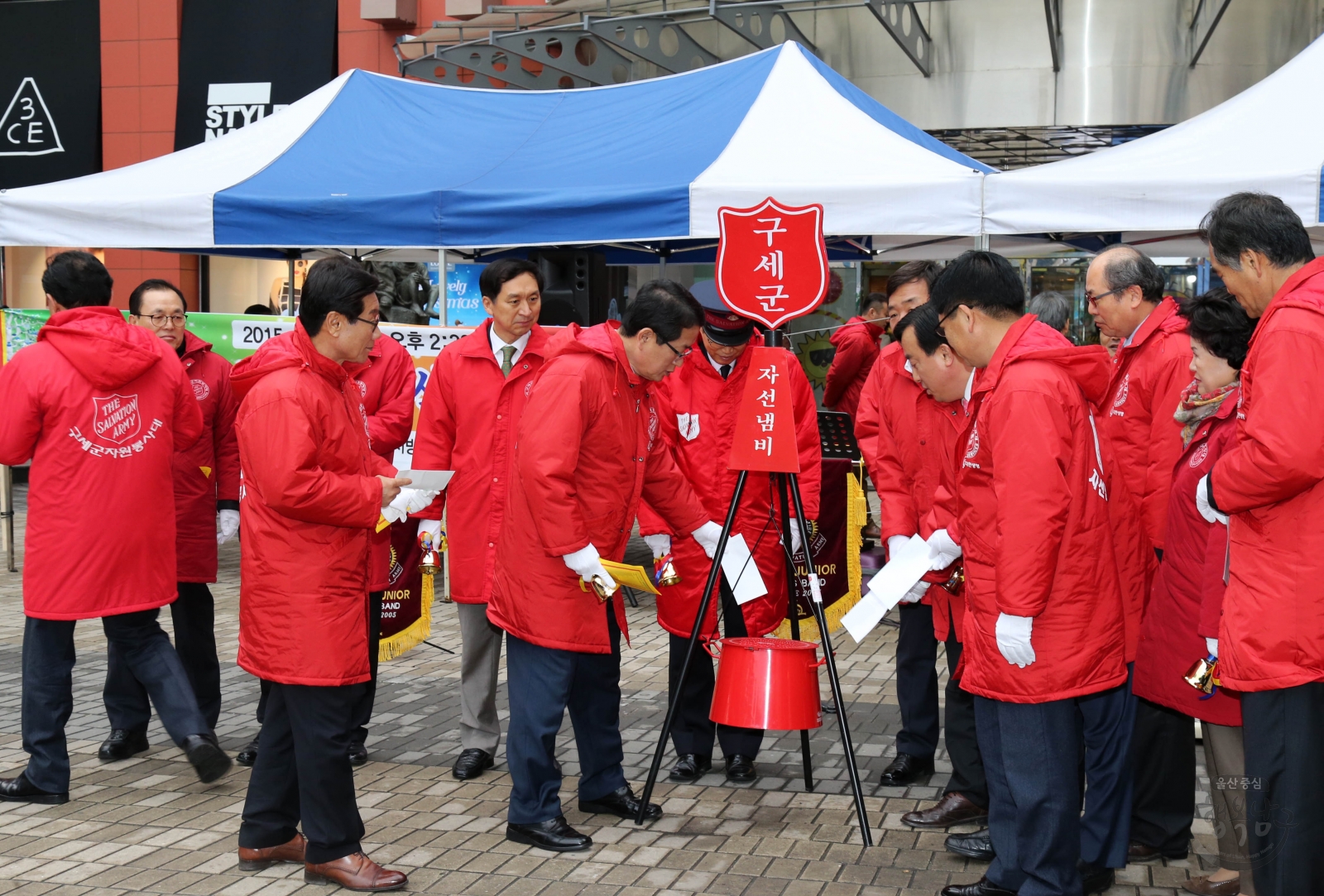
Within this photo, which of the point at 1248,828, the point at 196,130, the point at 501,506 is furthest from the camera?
the point at 196,130

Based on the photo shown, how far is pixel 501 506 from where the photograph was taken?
17.3 ft

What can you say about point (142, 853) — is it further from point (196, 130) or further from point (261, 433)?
point (196, 130)

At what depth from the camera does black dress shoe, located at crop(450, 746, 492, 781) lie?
5.23 metres

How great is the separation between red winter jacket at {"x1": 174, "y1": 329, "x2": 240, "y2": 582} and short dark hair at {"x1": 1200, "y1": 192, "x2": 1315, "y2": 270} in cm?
388

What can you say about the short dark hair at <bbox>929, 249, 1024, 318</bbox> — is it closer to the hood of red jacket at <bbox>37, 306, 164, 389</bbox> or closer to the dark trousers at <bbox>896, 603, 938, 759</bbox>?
the dark trousers at <bbox>896, 603, 938, 759</bbox>

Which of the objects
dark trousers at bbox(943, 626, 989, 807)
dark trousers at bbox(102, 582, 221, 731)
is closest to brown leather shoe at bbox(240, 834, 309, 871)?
dark trousers at bbox(102, 582, 221, 731)

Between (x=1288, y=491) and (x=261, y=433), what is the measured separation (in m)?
2.77

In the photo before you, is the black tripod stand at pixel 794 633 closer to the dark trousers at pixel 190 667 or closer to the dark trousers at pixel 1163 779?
the dark trousers at pixel 1163 779

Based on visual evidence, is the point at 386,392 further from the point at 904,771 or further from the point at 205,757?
the point at 904,771

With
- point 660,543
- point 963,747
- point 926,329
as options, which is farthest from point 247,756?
point 926,329

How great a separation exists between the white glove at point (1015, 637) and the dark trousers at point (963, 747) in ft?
3.65

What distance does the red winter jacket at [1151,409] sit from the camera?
4.50m

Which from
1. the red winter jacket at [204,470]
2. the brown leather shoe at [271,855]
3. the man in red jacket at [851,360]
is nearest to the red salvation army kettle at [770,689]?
the brown leather shoe at [271,855]

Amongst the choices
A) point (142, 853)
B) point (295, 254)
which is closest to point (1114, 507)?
point (142, 853)
